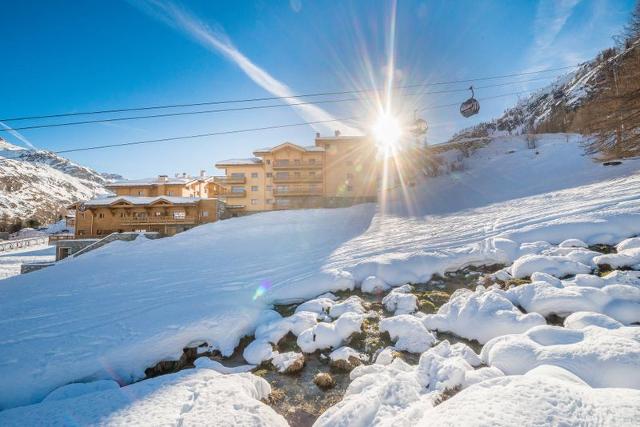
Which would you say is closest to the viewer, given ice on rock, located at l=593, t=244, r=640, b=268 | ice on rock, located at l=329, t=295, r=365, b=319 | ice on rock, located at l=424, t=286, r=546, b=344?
ice on rock, located at l=424, t=286, r=546, b=344

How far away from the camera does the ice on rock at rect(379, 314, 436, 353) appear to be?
4047 mm

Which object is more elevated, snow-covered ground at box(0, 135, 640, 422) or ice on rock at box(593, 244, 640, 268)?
ice on rock at box(593, 244, 640, 268)

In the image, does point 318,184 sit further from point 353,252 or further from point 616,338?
point 616,338

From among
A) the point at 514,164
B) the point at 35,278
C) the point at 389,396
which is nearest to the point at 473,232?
the point at 389,396

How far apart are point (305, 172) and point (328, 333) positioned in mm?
33812

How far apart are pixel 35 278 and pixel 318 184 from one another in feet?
Answer: 96.4

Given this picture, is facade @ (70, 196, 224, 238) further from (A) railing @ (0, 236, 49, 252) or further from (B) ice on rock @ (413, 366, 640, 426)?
(B) ice on rock @ (413, 366, 640, 426)

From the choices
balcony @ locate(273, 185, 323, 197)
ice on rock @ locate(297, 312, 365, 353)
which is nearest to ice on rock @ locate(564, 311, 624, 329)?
ice on rock @ locate(297, 312, 365, 353)

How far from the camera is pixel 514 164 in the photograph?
83.6 ft

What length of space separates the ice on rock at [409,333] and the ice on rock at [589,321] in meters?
1.71

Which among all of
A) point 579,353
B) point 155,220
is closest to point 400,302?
point 579,353

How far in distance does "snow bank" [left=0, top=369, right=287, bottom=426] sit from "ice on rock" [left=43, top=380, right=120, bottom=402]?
213mm

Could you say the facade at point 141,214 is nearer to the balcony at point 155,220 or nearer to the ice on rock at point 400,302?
the balcony at point 155,220

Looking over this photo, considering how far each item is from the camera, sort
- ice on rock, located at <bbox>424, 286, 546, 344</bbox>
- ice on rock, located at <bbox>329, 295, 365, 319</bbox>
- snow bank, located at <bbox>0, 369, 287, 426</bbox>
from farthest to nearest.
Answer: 1. ice on rock, located at <bbox>329, 295, 365, 319</bbox>
2. ice on rock, located at <bbox>424, 286, 546, 344</bbox>
3. snow bank, located at <bbox>0, 369, 287, 426</bbox>
